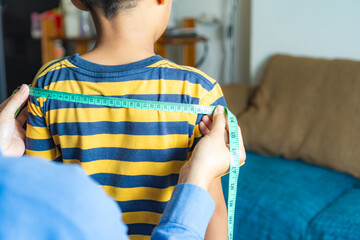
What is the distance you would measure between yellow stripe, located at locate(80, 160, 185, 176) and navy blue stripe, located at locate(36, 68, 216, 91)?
189mm

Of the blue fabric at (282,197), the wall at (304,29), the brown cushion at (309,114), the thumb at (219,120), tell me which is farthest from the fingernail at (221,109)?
the wall at (304,29)

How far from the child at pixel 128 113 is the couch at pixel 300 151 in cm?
111

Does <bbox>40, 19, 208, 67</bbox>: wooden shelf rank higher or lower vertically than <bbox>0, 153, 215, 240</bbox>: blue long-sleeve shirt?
lower

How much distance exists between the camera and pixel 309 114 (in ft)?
7.95

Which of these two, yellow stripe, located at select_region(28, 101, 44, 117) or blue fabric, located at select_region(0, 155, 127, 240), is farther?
yellow stripe, located at select_region(28, 101, 44, 117)

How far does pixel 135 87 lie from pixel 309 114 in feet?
5.86

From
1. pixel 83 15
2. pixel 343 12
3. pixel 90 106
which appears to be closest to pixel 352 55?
pixel 343 12

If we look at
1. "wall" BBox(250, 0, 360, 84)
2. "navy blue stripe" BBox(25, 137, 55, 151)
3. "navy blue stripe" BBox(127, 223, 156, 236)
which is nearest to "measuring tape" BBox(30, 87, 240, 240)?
"navy blue stripe" BBox(25, 137, 55, 151)

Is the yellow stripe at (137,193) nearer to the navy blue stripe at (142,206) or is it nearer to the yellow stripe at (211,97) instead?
the navy blue stripe at (142,206)

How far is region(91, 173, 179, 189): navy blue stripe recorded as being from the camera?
35.4 inches

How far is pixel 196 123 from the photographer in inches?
36.1

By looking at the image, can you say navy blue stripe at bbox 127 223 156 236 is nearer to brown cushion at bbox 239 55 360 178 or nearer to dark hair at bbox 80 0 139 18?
dark hair at bbox 80 0 139 18

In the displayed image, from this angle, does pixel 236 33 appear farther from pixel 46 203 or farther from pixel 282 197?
pixel 46 203

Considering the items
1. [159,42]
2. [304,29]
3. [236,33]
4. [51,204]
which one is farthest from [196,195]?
[236,33]
